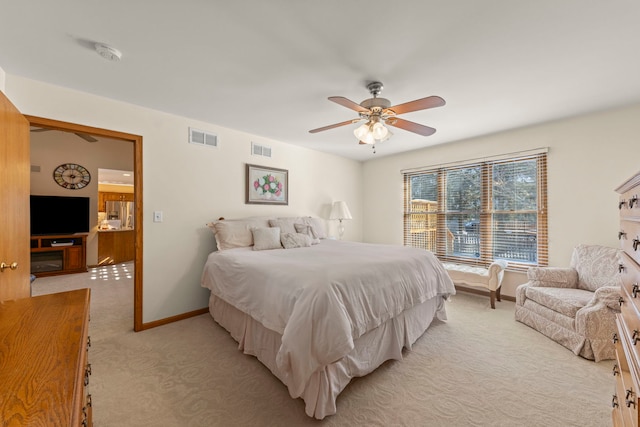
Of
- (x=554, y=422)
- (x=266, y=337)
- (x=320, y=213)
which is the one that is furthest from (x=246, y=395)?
(x=320, y=213)

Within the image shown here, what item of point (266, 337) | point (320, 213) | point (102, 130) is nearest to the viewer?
point (266, 337)

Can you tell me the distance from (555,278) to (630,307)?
2405 millimetres

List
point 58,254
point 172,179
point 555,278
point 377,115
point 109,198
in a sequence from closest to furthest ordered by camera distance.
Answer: point 377,115, point 555,278, point 172,179, point 58,254, point 109,198

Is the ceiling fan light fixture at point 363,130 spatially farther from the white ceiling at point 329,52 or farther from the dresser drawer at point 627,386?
the dresser drawer at point 627,386

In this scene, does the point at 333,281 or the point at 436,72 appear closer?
the point at 333,281

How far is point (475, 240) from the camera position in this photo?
158 inches

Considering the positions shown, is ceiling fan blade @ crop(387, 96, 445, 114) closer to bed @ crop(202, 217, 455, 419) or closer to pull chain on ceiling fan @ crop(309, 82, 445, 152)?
pull chain on ceiling fan @ crop(309, 82, 445, 152)

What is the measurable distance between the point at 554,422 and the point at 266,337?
1.94m

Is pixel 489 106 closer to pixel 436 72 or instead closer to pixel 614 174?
pixel 436 72

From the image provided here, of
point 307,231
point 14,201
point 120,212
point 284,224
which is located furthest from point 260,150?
point 120,212

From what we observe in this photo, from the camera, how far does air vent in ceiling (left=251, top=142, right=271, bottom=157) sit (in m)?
3.76

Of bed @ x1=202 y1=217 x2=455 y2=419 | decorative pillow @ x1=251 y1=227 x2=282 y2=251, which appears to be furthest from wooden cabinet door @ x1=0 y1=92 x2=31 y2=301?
decorative pillow @ x1=251 y1=227 x2=282 y2=251

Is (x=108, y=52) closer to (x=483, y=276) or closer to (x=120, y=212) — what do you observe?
(x=483, y=276)

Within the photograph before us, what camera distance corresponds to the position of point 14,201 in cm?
153
